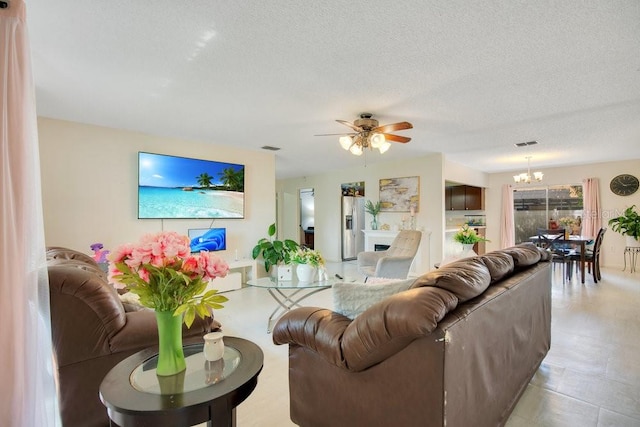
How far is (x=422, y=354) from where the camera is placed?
1.23 metres

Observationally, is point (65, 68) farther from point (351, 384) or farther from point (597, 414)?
point (597, 414)

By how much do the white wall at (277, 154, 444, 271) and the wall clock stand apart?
4237 millimetres

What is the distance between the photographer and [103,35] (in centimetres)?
204

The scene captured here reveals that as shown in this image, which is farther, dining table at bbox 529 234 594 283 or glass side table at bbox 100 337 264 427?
dining table at bbox 529 234 594 283

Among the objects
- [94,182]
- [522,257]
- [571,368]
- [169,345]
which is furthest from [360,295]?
[94,182]

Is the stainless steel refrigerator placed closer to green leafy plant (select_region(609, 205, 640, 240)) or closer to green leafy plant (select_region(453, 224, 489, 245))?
green leafy plant (select_region(453, 224, 489, 245))

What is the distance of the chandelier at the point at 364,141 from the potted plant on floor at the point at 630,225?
19.1 feet

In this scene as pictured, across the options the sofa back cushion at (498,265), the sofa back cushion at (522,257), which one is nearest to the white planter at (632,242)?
the sofa back cushion at (522,257)

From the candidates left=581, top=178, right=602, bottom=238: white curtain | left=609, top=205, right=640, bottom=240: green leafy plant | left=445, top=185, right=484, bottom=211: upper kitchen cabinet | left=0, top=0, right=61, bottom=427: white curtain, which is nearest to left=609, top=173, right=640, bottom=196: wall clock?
left=581, top=178, right=602, bottom=238: white curtain

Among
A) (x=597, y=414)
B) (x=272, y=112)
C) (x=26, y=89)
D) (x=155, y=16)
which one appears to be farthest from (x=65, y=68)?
(x=597, y=414)

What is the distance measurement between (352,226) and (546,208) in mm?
4954

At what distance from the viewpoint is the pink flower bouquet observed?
1154 mm

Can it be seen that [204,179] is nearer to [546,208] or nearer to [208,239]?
[208,239]

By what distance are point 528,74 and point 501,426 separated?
258cm
